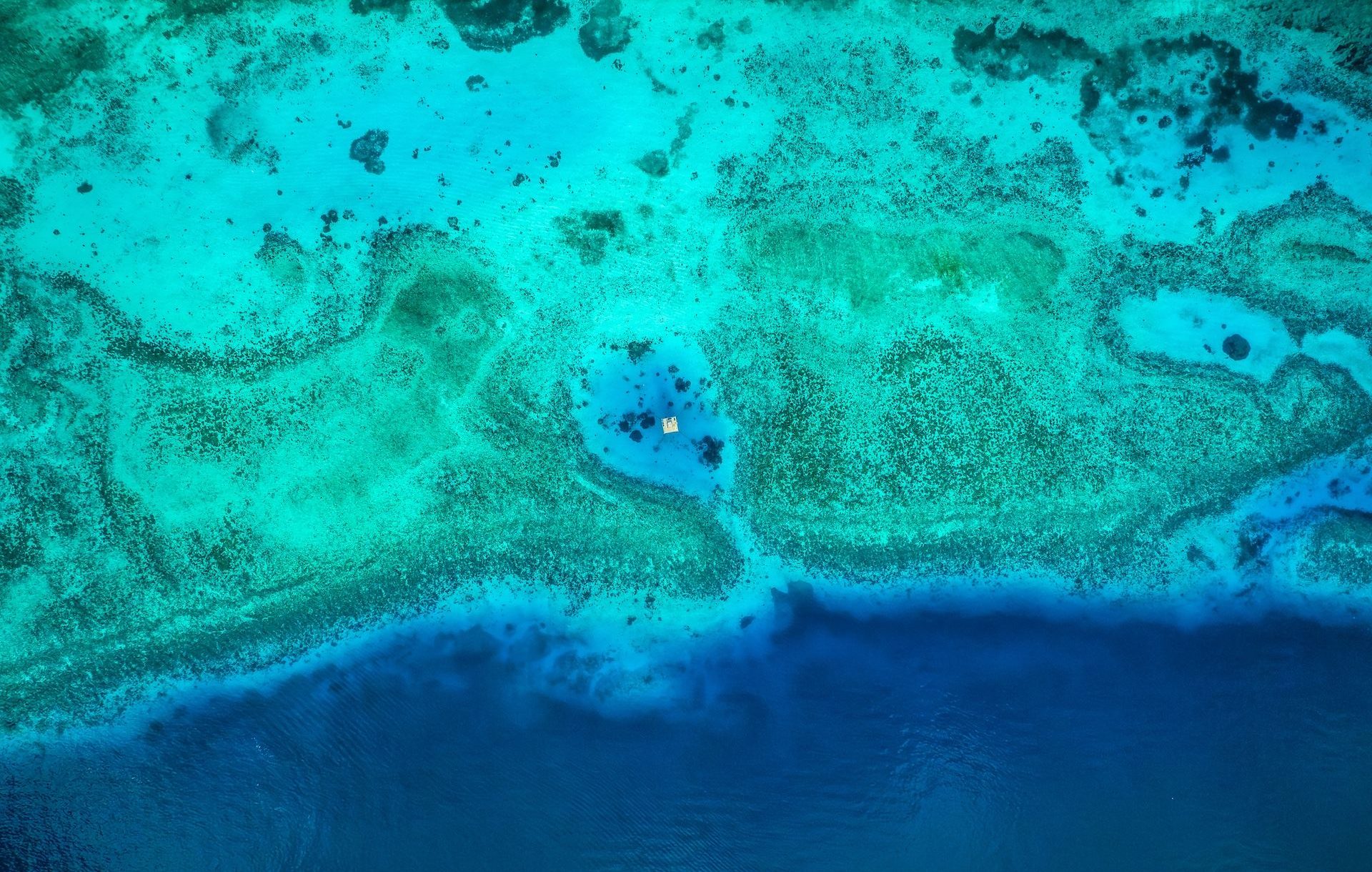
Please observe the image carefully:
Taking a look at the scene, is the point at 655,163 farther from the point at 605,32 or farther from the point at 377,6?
the point at 377,6

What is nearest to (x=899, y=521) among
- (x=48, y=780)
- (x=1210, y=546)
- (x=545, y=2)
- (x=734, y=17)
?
(x=1210, y=546)

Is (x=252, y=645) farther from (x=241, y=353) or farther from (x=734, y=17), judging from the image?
(x=734, y=17)

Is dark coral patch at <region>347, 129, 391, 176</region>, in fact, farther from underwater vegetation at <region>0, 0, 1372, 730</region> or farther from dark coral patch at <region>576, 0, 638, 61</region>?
dark coral patch at <region>576, 0, 638, 61</region>

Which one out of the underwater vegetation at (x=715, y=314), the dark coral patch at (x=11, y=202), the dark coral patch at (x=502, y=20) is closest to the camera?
the dark coral patch at (x=11, y=202)

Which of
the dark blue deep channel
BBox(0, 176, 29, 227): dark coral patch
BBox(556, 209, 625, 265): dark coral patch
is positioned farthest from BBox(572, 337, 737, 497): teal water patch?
BBox(0, 176, 29, 227): dark coral patch

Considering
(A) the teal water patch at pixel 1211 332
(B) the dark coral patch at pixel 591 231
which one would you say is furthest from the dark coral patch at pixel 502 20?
(A) the teal water patch at pixel 1211 332

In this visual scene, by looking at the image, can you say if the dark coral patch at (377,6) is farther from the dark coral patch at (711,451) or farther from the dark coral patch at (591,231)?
the dark coral patch at (711,451)
